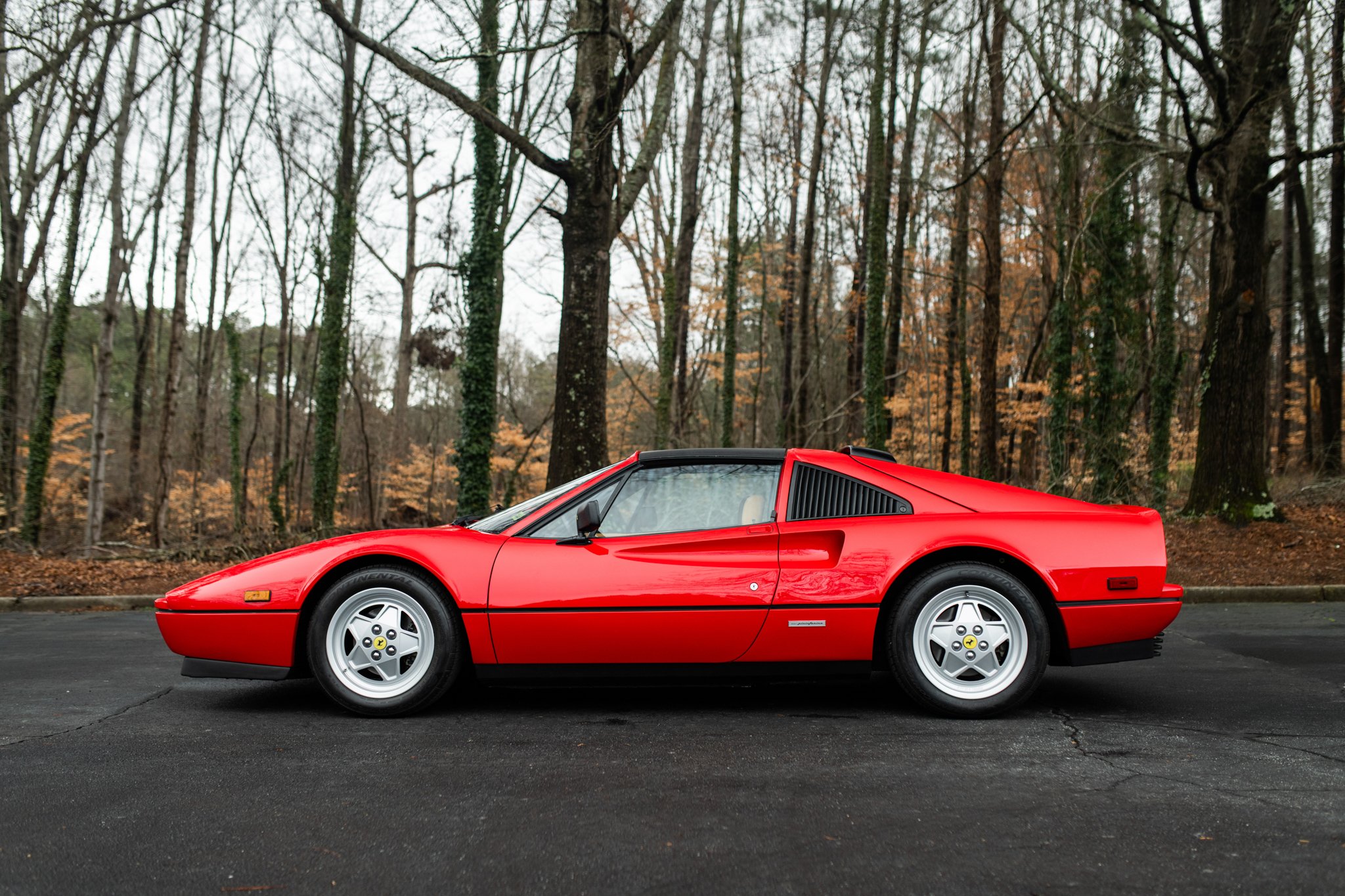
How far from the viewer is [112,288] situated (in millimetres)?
20047

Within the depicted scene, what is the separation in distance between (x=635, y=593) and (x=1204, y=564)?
7.87 m

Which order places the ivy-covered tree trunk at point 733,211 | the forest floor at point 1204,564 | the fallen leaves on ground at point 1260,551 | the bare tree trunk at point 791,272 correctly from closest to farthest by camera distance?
the fallen leaves on ground at point 1260,551, the forest floor at point 1204,564, the ivy-covered tree trunk at point 733,211, the bare tree trunk at point 791,272

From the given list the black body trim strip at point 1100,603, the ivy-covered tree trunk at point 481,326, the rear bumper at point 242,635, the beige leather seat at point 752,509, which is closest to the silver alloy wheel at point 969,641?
the black body trim strip at point 1100,603

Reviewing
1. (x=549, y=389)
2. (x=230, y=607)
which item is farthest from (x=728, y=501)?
(x=549, y=389)

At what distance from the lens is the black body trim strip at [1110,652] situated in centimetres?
416

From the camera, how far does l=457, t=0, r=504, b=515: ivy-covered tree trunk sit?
550 inches

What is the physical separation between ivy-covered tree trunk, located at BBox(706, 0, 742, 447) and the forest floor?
11.9 meters

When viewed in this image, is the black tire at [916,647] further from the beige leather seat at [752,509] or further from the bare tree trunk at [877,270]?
the bare tree trunk at [877,270]

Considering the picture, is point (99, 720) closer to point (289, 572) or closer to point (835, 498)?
point (289, 572)

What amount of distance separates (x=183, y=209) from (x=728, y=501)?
21842 mm

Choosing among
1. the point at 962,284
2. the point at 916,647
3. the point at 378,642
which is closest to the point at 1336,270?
the point at 962,284

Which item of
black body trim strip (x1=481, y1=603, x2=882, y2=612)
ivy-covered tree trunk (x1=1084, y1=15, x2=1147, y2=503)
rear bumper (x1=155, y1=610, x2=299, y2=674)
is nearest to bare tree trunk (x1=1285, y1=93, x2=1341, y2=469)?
ivy-covered tree trunk (x1=1084, y1=15, x2=1147, y2=503)

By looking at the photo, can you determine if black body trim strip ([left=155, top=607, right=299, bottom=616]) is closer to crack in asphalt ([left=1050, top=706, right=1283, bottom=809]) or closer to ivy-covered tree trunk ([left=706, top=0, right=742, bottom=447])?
crack in asphalt ([left=1050, top=706, right=1283, bottom=809])

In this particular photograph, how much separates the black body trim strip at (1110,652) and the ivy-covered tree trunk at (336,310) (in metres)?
16.5
